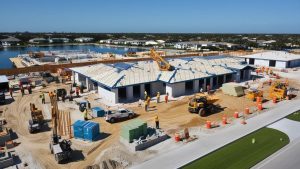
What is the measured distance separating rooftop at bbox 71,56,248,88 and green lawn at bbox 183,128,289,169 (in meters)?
14.7

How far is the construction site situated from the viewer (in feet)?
61.6

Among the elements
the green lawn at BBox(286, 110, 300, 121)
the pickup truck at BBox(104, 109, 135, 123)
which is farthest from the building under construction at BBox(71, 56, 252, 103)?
the green lawn at BBox(286, 110, 300, 121)

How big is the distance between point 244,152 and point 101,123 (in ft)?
42.8

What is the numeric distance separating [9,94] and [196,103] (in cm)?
2596

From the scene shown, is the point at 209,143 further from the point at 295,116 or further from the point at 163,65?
the point at 163,65

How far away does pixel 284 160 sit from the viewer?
16938 mm

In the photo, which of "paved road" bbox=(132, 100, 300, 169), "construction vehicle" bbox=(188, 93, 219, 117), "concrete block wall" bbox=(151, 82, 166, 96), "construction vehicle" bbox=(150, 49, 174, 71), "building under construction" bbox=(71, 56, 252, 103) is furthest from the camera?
"construction vehicle" bbox=(150, 49, 174, 71)

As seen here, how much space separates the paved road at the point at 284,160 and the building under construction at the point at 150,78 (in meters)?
16.9

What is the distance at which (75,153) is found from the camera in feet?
61.7

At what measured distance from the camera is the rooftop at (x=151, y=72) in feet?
108

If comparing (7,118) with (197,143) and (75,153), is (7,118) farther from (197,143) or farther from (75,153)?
(197,143)

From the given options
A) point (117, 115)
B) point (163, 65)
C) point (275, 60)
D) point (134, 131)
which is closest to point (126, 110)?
point (117, 115)

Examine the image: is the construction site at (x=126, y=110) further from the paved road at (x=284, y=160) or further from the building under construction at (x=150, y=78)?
the paved road at (x=284, y=160)

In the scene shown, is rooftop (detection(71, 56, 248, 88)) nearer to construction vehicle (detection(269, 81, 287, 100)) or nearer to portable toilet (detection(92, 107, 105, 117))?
portable toilet (detection(92, 107, 105, 117))
